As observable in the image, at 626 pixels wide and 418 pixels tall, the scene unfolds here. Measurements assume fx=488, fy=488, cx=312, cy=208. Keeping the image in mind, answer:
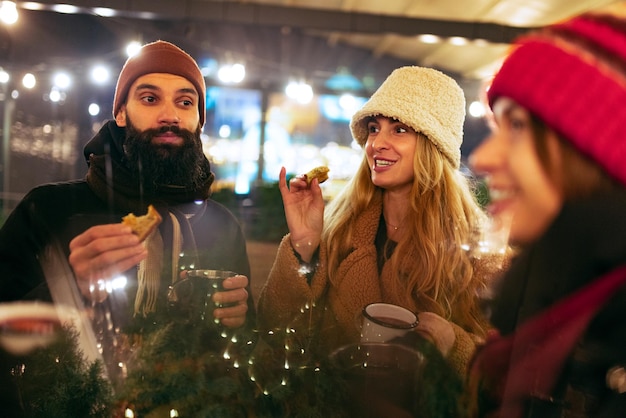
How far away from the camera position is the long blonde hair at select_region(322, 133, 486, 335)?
1.34 m

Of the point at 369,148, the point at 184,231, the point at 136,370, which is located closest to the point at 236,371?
the point at 136,370

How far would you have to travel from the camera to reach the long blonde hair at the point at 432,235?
1.34m

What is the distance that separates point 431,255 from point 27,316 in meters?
1.05

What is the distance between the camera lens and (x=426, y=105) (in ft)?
4.65

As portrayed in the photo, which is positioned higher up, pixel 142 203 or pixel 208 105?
pixel 208 105

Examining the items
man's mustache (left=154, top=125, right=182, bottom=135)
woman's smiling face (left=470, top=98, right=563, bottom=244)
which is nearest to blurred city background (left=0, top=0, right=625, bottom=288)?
man's mustache (left=154, top=125, right=182, bottom=135)

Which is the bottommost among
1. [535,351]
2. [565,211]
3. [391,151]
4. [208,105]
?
[535,351]

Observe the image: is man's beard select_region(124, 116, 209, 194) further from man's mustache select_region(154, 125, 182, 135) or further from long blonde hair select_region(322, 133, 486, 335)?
long blonde hair select_region(322, 133, 486, 335)

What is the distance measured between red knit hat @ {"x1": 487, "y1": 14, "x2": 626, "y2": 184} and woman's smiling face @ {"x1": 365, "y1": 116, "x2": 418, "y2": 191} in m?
0.59

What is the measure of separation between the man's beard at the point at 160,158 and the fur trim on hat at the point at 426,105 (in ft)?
1.72

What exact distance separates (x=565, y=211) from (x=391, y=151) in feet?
2.22

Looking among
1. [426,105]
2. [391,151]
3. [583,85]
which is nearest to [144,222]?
[391,151]

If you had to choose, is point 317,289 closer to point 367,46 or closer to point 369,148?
point 369,148

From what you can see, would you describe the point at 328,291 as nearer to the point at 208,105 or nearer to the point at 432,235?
the point at 432,235
